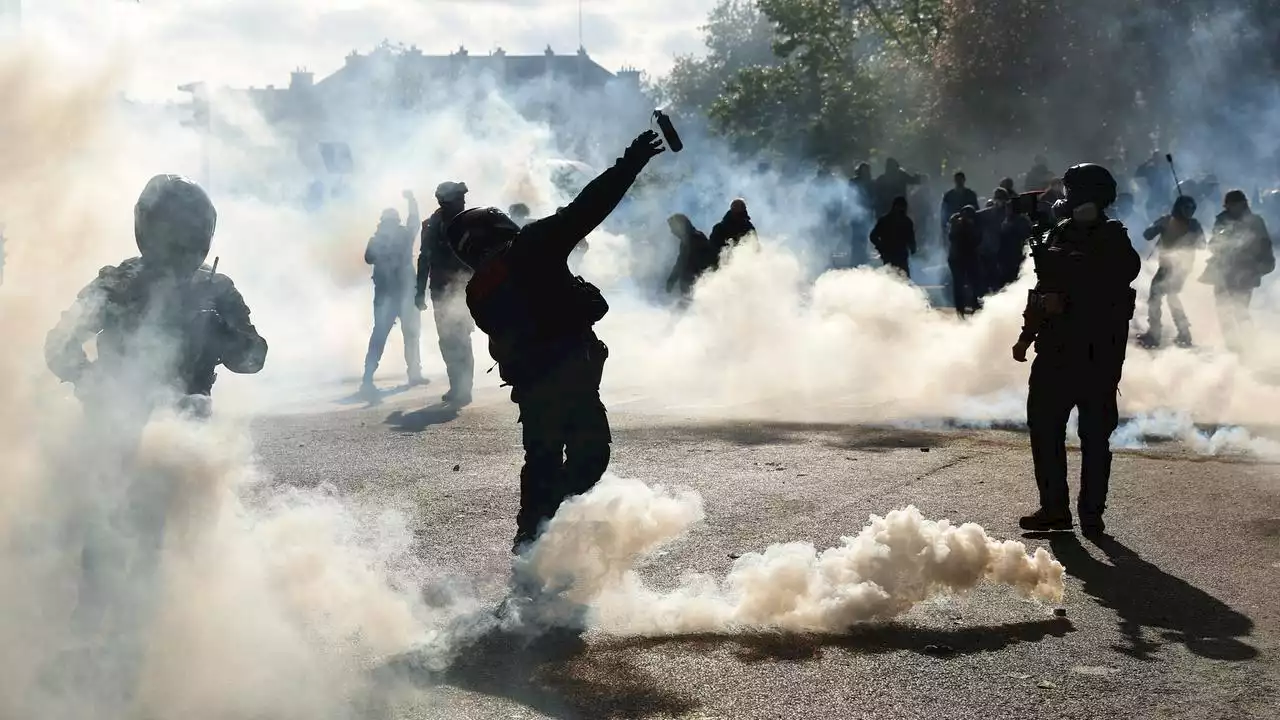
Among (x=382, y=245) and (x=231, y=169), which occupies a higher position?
(x=231, y=169)

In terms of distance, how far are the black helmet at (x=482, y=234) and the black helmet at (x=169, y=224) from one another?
118 centimetres

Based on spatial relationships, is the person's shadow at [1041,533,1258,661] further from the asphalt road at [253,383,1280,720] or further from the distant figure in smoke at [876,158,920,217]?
the distant figure in smoke at [876,158,920,217]

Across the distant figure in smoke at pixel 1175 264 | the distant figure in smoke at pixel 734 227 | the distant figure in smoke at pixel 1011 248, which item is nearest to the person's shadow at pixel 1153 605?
the distant figure in smoke at pixel 734 227

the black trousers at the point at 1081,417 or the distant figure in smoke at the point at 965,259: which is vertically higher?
the distant figure in smoke at the point at 965,259

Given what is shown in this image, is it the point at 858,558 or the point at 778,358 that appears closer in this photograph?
the point at 858,558

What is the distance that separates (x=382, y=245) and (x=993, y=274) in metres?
7.35

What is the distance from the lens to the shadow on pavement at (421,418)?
1251cm

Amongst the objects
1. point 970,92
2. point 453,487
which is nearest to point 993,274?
point 453,487

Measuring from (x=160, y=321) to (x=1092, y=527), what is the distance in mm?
4542

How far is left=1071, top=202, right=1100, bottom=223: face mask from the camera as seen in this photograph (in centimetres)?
769

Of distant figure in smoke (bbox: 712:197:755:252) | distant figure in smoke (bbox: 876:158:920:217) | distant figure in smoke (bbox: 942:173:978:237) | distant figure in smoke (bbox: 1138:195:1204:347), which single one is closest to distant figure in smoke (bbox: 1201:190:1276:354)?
distant figure in smoke (bbox: 1138:195:1204:347)

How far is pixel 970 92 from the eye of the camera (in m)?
36.9

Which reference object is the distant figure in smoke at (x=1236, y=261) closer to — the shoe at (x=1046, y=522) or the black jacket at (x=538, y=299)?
the shoe at (x=1046, y=522)

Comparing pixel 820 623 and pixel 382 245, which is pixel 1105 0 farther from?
pixel 820 623
